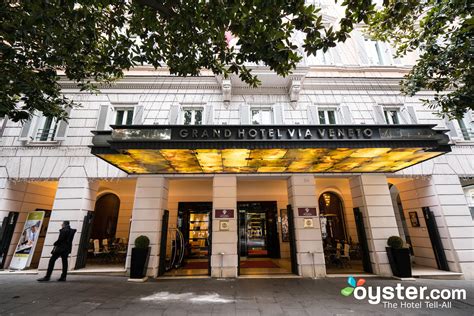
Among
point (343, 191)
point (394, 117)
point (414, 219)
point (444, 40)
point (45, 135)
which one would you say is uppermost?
point (444, 40)

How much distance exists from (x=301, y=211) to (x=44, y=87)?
30.4 feet

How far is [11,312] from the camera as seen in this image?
4.62 metres

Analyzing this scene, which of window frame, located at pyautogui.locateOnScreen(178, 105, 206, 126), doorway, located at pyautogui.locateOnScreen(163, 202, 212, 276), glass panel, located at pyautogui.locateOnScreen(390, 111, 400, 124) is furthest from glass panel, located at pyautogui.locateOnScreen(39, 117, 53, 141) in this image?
glass panel, located at pyautogui.locateOnScreen(390, 111, 400, 124)

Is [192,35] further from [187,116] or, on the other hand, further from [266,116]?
[266,116]

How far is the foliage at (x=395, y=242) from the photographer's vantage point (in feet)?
25.6

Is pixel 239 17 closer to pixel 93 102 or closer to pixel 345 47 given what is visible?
pixel 93 102

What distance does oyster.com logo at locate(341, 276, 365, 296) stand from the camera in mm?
6133

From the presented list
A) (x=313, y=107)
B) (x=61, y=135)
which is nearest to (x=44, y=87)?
(x=61, y=135)

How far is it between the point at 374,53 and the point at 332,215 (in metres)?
8.88

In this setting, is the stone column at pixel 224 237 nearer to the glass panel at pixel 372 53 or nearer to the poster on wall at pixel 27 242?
the poster on wall at pixel 27 242

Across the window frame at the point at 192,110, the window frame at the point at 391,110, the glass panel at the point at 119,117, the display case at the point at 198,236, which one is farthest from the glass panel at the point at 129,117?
the window frame at the point at 391,110

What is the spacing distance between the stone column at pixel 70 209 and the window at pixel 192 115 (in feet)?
15.3

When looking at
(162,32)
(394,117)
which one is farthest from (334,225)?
(162,32)

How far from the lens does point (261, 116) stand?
32.9ft
